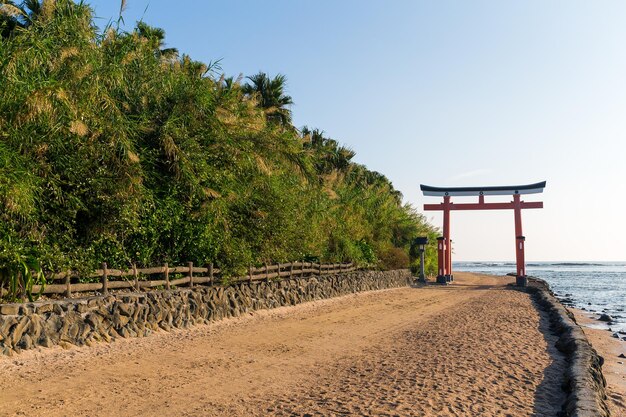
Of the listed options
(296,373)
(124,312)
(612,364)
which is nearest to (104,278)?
(124,312)

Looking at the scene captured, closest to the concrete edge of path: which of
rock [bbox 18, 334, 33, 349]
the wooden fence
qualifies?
rock [bbox 18, 334, 33, 349]

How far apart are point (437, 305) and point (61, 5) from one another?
14.8m

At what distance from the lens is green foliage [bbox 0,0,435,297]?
30.1 feet

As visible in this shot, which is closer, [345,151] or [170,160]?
[170,160]

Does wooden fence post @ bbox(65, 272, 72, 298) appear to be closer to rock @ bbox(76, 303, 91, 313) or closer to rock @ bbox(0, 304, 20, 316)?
rock @ bbox(76, 303, 91, 313)

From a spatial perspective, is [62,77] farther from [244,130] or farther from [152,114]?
[244,130]

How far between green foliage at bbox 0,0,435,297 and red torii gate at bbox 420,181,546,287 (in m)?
18.3

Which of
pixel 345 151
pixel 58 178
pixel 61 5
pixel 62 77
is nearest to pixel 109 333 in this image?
Result: pixel 58 178

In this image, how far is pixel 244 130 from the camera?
1511 centimetres

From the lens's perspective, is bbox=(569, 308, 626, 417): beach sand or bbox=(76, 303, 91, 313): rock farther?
bbox=(76, 303, 91, 313): rock

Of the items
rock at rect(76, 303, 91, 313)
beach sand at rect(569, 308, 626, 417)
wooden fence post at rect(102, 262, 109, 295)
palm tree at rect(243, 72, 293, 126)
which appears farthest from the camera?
palm tree at rect(243, 72, 293, 126)

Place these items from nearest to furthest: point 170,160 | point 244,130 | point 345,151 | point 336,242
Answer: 1. point 170,160
2. point 244,130
3. point 336,242
4. point 345,151

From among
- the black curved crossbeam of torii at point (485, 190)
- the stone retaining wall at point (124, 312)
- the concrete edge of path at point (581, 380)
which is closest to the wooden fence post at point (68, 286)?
the stone retaining wall at point (124, 312)

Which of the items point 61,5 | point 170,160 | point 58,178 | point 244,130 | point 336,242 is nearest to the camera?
point 58,178
